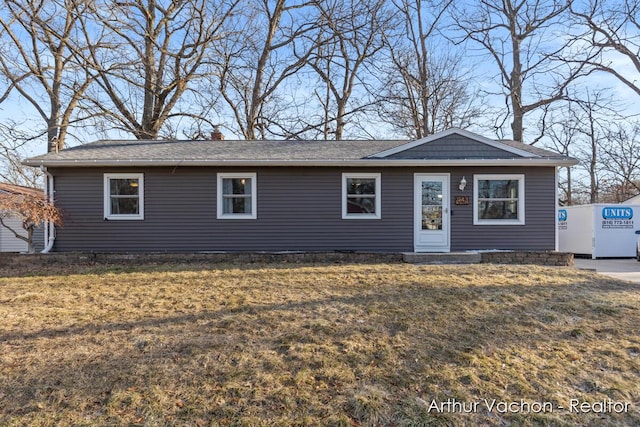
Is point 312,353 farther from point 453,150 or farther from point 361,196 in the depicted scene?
point 453,150

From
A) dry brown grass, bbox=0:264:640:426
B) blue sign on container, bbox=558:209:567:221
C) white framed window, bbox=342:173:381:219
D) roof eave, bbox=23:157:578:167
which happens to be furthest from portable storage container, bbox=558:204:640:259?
white framed window, bbox=342:173:381:219

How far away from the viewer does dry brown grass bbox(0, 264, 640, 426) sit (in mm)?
2404

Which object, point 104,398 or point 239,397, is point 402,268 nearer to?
point 239,397

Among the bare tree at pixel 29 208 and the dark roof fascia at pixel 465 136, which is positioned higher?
the dark roof fascia at pixel 465 136

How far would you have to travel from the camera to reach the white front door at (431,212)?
29.1 ft

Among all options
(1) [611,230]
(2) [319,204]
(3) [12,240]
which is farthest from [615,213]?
(3) [12,240]

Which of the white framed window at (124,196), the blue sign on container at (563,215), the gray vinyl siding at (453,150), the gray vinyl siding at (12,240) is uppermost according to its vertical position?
the gray vinyl siding at (453,150)

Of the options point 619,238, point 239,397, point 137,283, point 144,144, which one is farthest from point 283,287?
point 619,238

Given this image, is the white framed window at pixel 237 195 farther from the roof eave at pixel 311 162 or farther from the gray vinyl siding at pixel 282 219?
the roof eave at pixel 311 162

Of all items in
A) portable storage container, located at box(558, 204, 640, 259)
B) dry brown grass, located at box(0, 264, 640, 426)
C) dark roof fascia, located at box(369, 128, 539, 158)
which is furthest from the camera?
portable storage container, located at box(558, 204, 640, 259)

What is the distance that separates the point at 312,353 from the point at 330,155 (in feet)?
21.2

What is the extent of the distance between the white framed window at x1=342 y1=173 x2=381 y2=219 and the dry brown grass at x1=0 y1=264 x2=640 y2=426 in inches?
134

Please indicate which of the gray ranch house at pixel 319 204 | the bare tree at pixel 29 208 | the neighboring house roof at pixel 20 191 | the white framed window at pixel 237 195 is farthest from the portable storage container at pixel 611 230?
the neighboring house roof at pixel 20 191

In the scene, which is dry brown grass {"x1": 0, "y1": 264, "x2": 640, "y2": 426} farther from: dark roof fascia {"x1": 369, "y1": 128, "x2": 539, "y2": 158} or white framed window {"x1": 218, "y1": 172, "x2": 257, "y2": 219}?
dark roof fascia {"x1": 369, "y1": 128, "x2": 539, "y2": 158}
